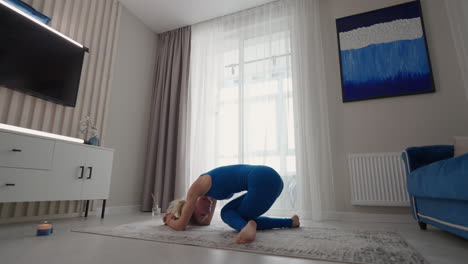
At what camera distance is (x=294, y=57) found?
2918mm

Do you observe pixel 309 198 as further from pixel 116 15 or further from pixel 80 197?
pixel 116 15

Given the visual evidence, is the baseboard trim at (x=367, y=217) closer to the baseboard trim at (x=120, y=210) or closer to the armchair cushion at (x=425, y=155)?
the armchair cushion at (x=425, y=155)

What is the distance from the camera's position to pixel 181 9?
3.32m

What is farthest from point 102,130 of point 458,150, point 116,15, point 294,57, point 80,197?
point 458,150

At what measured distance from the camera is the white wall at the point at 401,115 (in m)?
2.33

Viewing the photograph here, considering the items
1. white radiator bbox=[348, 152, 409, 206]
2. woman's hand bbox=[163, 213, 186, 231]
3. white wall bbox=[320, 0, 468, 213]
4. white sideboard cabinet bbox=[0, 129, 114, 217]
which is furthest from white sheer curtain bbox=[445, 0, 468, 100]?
white sideboard cabinet bbox=[0, 129, 114, 217]

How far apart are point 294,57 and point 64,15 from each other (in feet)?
7.93

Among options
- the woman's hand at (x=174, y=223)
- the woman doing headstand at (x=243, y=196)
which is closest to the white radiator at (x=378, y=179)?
the woman doing headstand at (x=243, y=196)

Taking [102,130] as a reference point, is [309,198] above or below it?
below

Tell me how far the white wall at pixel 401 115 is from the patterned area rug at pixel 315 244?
1182 mm

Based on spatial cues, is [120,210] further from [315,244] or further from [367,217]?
[367,217]

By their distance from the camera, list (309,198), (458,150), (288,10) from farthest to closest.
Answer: (288,10), (309,198), (458,150)

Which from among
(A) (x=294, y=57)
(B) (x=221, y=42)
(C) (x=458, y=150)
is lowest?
(C) (x=458, y=150)

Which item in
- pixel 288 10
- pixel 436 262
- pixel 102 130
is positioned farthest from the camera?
pixel 288 10
